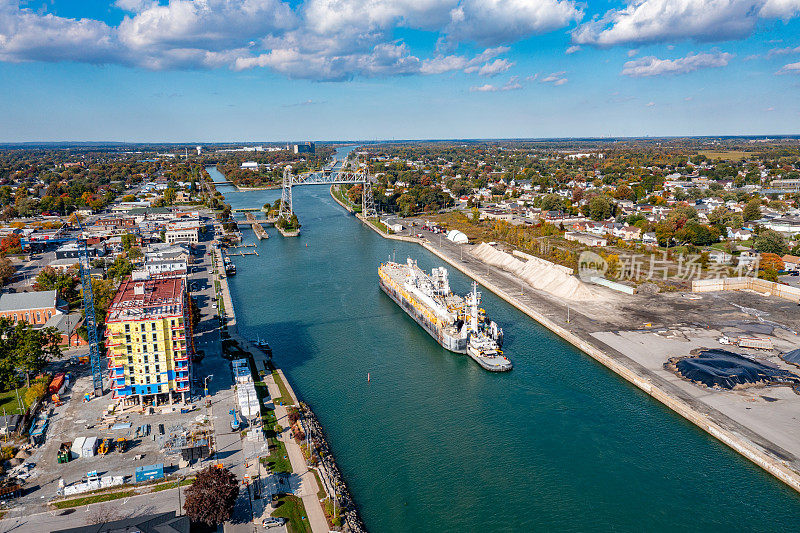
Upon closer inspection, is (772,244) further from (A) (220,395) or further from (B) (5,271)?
(B) (5,271)

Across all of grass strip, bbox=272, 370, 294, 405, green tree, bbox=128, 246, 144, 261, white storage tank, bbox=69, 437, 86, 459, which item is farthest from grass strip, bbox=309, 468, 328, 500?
green tree, bbox=128, 246, 144, 261

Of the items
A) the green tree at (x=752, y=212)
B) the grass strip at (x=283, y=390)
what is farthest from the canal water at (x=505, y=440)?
the green tree at (x=752, y=212)

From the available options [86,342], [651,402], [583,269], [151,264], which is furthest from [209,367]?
[583,269]

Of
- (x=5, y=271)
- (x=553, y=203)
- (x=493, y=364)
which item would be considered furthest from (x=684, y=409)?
(x=553, y=203)

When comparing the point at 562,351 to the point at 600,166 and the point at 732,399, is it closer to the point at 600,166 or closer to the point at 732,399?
the point at 732,399

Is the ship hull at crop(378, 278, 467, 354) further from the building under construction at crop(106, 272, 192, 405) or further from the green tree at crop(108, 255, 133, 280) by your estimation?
the green tree at crop(108, 255, 133, 280)

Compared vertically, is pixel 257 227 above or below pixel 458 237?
below
